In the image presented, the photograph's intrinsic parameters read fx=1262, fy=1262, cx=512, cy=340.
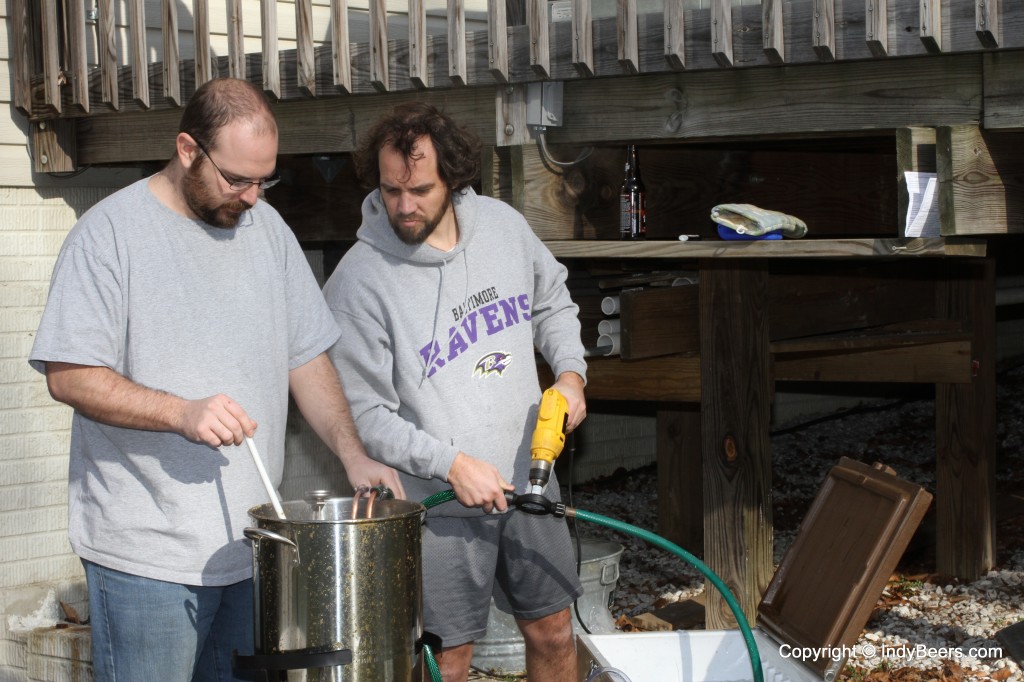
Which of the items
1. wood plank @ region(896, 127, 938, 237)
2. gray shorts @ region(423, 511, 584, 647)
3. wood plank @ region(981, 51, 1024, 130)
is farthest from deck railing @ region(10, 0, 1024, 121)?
gray shorts @ region(423, 511, 584, 647)

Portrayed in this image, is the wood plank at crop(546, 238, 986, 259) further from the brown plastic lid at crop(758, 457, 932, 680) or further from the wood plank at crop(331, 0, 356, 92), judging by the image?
the wood plank at crop(331, 0, 356, 92)

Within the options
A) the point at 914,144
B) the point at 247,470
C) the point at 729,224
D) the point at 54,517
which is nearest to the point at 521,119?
the point at 729,224

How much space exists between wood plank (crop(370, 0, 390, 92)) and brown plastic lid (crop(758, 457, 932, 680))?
2.16m

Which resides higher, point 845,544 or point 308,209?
point 308,209

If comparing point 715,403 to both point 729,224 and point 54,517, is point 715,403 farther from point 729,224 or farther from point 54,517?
point 54,517

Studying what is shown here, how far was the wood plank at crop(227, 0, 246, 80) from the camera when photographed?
16.4 feet

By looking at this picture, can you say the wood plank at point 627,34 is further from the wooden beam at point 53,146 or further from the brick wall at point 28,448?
the brick wall at point 28,448

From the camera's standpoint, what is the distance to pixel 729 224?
14.0ft

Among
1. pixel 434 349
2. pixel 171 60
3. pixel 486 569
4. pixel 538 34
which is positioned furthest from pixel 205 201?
pixel 171 60

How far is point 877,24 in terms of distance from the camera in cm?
365

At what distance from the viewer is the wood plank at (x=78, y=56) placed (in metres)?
5.43

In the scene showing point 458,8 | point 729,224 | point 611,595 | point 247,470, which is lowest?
point 611,595

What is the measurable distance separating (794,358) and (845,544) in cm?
323

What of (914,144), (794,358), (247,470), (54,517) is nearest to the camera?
(247,470)
